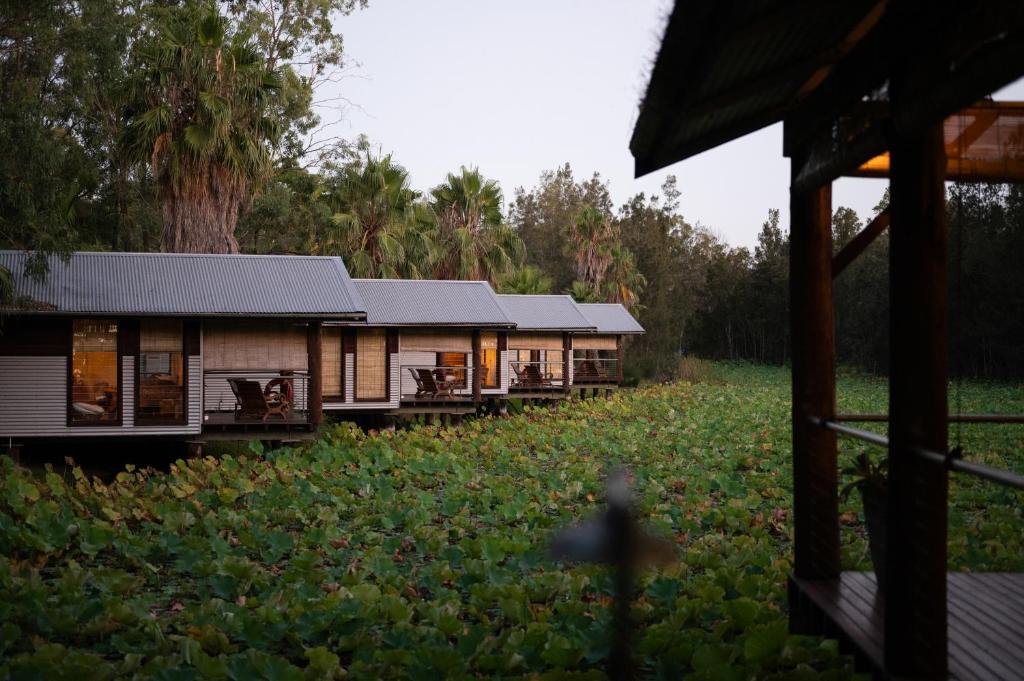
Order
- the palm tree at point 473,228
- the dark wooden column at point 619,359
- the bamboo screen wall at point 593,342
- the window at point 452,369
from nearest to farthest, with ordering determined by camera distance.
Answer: the window at point 452,369
the dark wooden column at point 619,359
the bamboo screen wall at point 593,342
the palm tree at point 473,228

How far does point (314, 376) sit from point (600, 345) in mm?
23145

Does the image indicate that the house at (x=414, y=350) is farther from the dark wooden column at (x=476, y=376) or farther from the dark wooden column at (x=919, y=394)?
the dark wooden column at (x=919, y=394)

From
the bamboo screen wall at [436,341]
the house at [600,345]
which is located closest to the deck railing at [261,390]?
the bamboo screen wall at [436,341]

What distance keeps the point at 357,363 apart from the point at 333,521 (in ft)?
46.1

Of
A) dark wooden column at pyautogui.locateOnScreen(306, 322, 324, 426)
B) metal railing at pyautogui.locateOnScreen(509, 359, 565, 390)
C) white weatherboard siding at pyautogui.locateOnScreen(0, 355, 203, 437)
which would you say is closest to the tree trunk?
dark wooden column at pyautogui.locateOnScreen(306, 322, 324, 426)

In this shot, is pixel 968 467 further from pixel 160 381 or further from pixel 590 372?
pixel 590 372

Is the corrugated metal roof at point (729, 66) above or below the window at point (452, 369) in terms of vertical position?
above

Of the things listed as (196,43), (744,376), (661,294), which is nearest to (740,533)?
(196,43)

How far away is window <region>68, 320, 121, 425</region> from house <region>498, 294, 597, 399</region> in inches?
532

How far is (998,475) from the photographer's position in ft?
10.3

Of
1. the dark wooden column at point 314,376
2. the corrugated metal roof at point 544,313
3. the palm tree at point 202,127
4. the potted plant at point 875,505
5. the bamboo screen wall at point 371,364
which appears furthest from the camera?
the corrugated metal roof at point 544,313

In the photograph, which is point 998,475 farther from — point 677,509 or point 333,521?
point 333,521

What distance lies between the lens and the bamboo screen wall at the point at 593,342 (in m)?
39.9

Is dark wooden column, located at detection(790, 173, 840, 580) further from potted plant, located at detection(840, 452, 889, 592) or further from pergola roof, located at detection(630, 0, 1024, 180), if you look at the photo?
pergola roof, located at detection(630, 0, 1024, 180)
